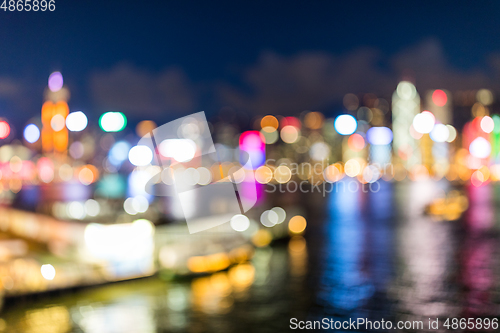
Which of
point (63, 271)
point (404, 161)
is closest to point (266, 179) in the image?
point (404, 161)

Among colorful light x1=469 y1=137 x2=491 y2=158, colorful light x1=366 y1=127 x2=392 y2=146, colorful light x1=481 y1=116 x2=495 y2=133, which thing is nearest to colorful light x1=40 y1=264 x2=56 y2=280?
colorful light x1=469 y1=137 x2=491 y2=158

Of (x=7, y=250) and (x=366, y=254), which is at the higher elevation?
(x=7, y=250)

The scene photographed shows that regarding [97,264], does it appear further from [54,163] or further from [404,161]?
[404,161]

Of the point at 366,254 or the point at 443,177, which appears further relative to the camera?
the point at 443,177

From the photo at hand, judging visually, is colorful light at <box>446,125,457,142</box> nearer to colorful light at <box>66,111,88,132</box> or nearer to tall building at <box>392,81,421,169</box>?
tall building at <box>392,81,421,169</box>

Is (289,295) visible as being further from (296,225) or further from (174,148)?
(174,148)

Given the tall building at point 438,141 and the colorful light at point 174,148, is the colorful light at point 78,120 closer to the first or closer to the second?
the colorful light at point 174,148
